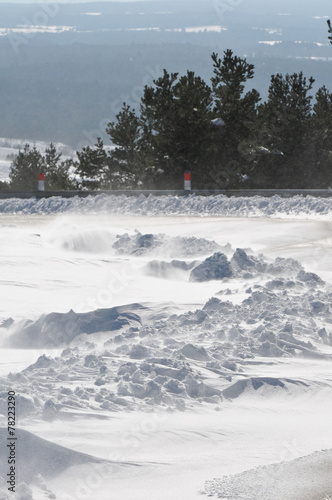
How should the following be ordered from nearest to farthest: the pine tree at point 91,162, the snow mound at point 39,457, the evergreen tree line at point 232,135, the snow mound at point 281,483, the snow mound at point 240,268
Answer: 1. the snow mound at point 281,483
2. the snow mound at point 39,457
3. the snow mound at point 240,268
4. the evergreen tree line at point 232,135
5. the pine tree at point 91,162

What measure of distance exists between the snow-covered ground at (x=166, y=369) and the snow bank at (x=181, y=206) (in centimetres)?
442

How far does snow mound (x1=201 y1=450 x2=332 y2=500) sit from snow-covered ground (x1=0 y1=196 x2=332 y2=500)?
0.04 feet

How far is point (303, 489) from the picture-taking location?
443 centimetres

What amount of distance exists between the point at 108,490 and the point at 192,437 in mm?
958

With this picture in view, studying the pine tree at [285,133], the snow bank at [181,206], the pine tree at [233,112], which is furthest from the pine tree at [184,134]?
the snow bank at [181,206]

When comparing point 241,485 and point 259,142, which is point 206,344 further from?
point 259,142

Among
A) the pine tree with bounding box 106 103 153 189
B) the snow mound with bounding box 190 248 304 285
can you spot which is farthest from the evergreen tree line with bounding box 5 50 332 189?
the snow mound with bounding box 190 248 304 285

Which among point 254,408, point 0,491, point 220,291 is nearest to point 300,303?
point 220,291

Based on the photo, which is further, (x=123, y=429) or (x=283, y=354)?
(x=283, y=354)

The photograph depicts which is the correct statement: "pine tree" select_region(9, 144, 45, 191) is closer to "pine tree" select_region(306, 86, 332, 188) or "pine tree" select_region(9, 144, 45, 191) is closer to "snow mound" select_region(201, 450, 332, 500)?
"pine tree" select_region(306, 86, 332, 188)

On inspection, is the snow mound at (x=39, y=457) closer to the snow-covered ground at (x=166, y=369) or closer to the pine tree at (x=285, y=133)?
the snow-covered ground at (x=166, y=369)

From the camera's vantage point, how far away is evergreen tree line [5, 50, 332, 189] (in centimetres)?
3622

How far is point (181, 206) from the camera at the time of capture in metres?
18.8

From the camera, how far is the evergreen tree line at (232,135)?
1426 inches
